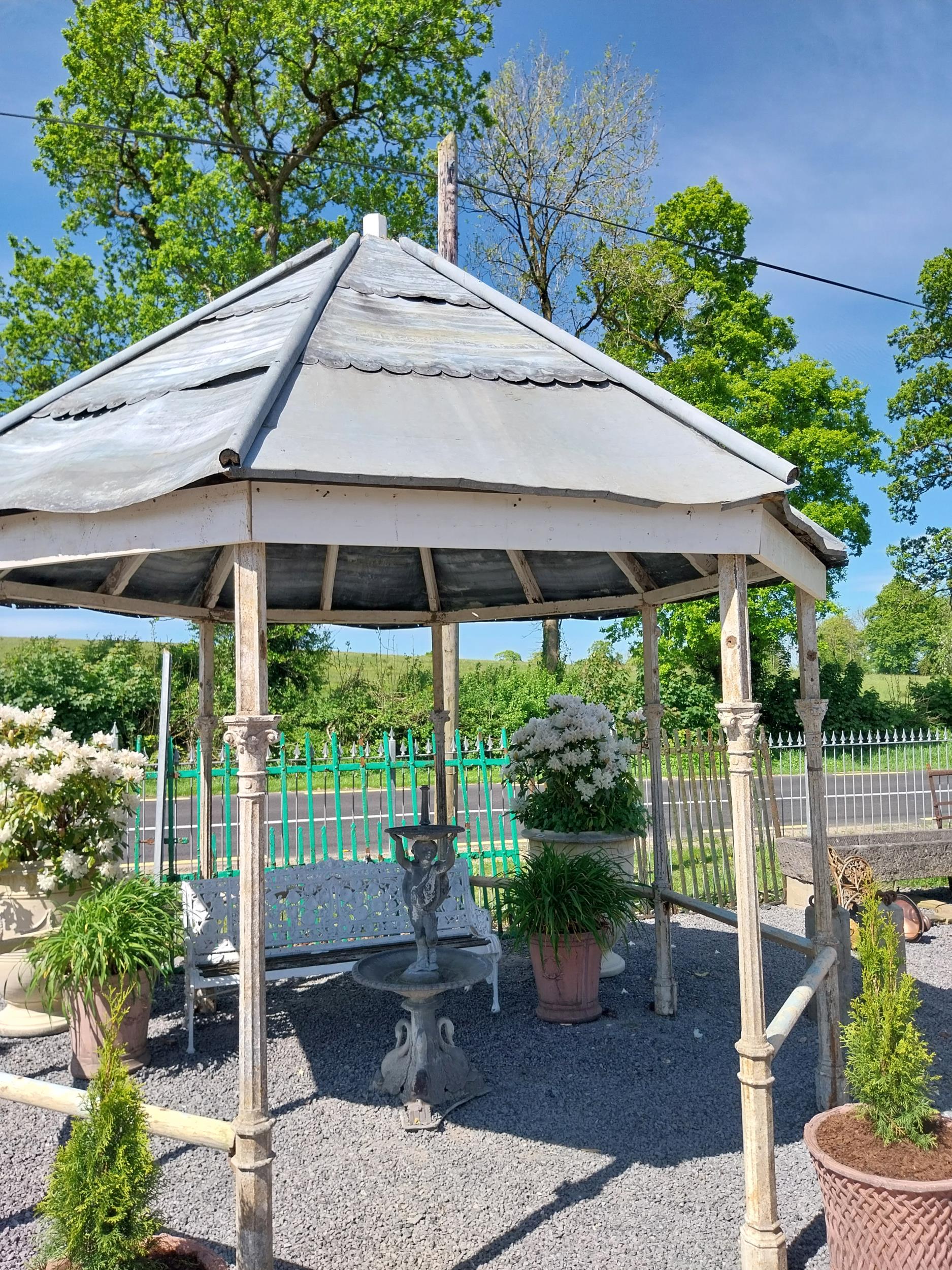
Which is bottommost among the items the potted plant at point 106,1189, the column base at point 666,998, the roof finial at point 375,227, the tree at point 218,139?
the column base at point 666,998

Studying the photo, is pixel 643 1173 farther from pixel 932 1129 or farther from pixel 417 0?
pixel 417 0

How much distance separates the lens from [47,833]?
5898 millimetres

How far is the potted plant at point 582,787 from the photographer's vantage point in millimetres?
7285

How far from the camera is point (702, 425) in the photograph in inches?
169

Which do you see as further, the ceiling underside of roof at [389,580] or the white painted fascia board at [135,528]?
the ceiling underside of roof at [389,580]

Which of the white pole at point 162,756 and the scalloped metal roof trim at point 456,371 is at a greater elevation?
the scalloped metal roof trim at point 456,371

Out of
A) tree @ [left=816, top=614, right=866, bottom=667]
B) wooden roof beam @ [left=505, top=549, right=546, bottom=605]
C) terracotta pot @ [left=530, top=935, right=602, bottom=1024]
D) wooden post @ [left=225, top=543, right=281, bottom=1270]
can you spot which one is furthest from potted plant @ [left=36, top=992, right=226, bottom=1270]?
tree @ [left=816, top=614, right=866, bottom=667]

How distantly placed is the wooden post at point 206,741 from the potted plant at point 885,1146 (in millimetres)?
4925

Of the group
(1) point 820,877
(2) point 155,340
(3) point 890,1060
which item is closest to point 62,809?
(2) point 155,340

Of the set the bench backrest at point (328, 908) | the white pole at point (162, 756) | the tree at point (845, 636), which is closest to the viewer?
the bench backrest at point (328, 908)

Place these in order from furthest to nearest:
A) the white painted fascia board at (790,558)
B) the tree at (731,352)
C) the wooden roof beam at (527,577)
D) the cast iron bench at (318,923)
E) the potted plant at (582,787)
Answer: the tree at (731,352) → the potted plant at (582,787) → the wooden roof beam at (527,577) → the cast iron bench at (318,923) → the white painted fascia board at (790,558)

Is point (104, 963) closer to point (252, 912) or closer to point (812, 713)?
point (252, 912)

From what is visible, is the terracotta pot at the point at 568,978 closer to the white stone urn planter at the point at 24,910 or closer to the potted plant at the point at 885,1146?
the potted plant at the point at 885,1146

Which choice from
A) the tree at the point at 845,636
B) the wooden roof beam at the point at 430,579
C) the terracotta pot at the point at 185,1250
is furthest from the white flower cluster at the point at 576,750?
the tree at the point at 845,636
